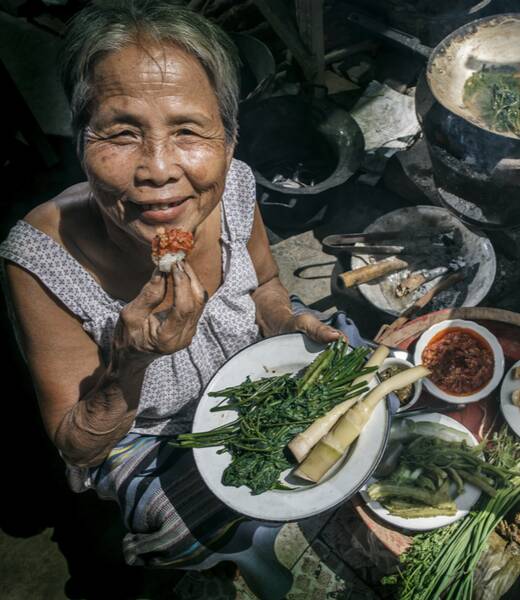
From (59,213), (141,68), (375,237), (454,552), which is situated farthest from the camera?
(375,237)

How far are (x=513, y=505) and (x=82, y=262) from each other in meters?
2.48

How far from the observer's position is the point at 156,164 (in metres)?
1.88

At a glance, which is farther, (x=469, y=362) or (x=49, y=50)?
(x=49, y=50)

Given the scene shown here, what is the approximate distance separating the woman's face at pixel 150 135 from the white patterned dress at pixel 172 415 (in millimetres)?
610

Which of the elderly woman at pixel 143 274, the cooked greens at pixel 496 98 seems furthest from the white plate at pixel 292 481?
the cooked greens at pixel 496 98

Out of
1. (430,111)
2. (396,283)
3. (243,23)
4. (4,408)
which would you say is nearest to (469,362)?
(396,283)

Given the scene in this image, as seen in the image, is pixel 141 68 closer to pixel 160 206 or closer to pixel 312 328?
pixel 160 206

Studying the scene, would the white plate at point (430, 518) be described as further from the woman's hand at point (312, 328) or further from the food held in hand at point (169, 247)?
the food held in hand at point (169, 247)

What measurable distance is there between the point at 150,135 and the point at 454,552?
241cm

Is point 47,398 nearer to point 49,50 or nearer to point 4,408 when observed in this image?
point 4,408

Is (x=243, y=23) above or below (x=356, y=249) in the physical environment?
above

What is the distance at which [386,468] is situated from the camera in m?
2.95

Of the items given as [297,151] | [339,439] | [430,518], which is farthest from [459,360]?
[297,151]

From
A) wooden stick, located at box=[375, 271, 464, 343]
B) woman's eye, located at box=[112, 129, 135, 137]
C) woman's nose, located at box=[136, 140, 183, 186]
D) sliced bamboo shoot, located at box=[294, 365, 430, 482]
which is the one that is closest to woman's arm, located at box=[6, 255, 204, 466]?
woman's nose, located at box=[136, 140, 183, 186]
